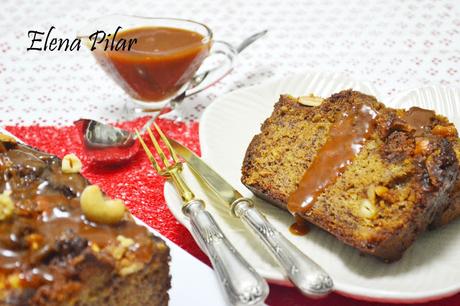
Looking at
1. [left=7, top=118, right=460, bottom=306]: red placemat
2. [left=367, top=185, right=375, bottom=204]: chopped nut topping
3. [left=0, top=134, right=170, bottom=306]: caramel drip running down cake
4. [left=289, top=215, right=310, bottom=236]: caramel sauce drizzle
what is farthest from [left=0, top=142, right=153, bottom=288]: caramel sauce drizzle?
[left=367, top=185, right=375, bottom=204]: chopped nut topping

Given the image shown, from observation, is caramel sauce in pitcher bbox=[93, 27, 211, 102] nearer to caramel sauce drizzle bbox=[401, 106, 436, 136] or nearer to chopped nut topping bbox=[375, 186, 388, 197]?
caramel sauce drizzle bbox=[401, 106, 436, 136]

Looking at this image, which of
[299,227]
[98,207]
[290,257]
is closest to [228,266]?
[290,257]

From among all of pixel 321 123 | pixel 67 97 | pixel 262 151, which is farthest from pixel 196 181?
pixel 67 97

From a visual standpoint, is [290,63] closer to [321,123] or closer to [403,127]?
[321,123]

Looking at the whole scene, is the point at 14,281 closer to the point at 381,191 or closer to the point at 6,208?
the point at 6,208

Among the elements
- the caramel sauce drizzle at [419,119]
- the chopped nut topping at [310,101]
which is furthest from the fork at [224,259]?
the caramel sauce drizzle at [419,119]

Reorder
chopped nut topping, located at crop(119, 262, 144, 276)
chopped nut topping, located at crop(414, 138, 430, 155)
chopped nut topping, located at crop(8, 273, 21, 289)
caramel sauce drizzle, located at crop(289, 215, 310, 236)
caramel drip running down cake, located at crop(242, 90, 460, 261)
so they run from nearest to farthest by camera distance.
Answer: chopped nut topping, located at crop(8, 273, 21, 289) < chopped nut topping, located at crop(119, 262, 144, 276) < caramel drip running down cake, located at crop(242, 90, 460, 261) < chopped nut topping, located at crop(414, 138, 430, 155) < caramel sauce drizzle, located at crop(289, 215, 310, 236)

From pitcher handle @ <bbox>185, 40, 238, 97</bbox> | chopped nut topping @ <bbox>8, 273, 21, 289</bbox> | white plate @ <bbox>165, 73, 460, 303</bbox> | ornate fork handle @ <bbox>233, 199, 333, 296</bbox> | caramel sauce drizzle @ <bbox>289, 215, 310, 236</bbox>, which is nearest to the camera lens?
chopped nut topping @ <bbox>8, 273, 21, 289</bbox>
